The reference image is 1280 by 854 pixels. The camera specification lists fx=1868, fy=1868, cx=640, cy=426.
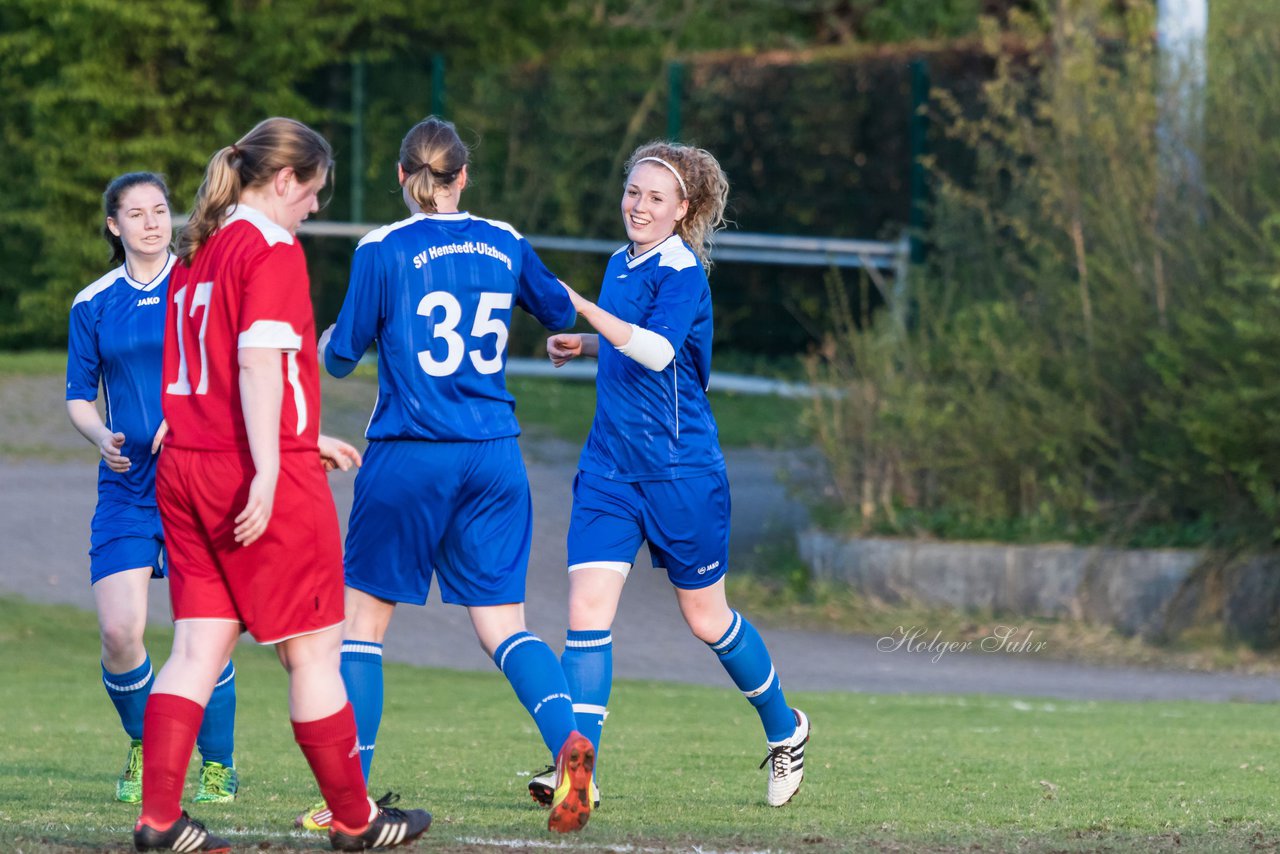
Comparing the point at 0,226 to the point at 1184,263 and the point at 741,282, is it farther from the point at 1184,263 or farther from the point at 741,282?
the point at 1184,263

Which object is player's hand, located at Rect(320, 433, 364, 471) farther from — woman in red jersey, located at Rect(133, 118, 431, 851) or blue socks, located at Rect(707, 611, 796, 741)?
blue socks, located at Rect(707, 611, 796, 741)

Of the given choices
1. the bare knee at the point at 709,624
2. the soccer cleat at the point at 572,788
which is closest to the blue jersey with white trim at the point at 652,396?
the bare knee at the point at 709,624

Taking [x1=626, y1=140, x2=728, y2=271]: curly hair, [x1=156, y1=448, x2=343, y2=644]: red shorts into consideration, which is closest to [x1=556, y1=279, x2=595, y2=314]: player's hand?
[x1=626, y1=140, x2=728, y2=271]: curly hair

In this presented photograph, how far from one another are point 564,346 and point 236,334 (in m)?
1.38

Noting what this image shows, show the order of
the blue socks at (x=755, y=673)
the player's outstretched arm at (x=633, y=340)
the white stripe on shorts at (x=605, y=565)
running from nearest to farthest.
Answer: the player's outstretched arm at (x=633, y=340)
the white stripe on shorts at (x=605, y=565)
the blue socks at (x=755, y=673)

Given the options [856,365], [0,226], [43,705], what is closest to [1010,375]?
[856,365]

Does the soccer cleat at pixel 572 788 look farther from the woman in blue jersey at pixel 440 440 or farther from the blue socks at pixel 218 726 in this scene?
the blue socks at pixel 218 726

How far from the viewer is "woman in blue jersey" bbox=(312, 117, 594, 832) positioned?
202 inches

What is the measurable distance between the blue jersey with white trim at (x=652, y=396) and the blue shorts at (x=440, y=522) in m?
0.50

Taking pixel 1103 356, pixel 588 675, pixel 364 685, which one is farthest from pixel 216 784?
pixel 1103 356

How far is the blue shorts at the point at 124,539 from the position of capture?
5.85 m

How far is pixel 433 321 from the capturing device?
5.12 meters

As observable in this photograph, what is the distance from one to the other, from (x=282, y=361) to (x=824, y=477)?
910 centimetres

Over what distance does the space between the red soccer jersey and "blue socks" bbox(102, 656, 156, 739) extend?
1.66 m
